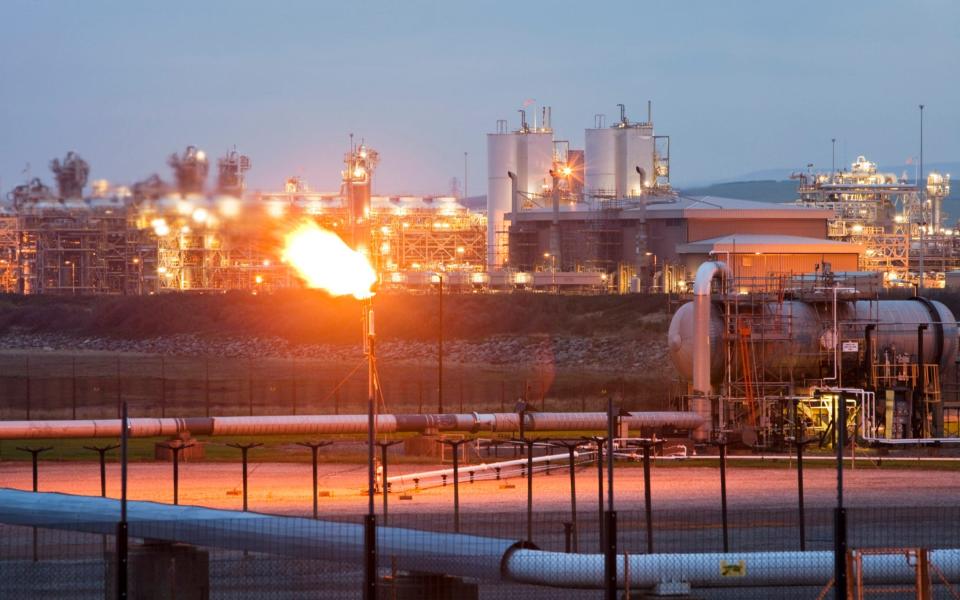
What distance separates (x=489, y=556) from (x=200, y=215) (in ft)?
32.8

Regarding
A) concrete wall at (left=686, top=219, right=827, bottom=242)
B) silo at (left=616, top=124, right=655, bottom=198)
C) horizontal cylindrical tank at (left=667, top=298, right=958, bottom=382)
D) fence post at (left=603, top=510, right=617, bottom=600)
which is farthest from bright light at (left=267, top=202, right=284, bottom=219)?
silo at (left=616, top=124, right=655, bottom=198)

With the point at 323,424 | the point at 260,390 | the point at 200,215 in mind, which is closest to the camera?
the point at 200,215

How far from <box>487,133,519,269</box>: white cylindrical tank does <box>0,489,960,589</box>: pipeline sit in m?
85.8

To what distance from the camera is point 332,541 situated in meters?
15.7

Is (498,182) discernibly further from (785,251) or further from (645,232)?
(785,251)

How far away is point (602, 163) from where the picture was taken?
4003 inches

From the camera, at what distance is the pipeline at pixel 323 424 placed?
34656 millimetres

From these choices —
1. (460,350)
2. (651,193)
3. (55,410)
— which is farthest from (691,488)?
(651,193)

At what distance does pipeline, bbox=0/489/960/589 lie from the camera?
50.4 ft

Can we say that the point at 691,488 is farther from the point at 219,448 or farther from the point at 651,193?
the point at 651,193

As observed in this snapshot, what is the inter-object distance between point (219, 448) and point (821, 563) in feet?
76.5

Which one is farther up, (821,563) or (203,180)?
(203,180)

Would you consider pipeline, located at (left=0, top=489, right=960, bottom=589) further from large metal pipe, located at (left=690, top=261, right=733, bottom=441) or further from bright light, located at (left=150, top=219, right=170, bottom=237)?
large metal pipe, located at (left=690, top=261, right=733, bottom=441)

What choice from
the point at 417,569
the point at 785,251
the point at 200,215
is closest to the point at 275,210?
the point at 200,215
